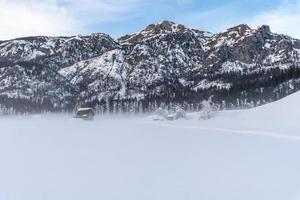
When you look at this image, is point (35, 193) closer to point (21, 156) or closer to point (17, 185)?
point (17, 185)

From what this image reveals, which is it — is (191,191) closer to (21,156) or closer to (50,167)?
(50,167)

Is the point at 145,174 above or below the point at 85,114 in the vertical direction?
below

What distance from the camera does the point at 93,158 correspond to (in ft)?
62.6

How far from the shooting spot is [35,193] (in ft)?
40.5

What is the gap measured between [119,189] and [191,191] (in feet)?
6.87

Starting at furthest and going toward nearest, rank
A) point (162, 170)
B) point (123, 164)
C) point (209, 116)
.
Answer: point (209, 116) → point (123, 164) → point (162, 170)

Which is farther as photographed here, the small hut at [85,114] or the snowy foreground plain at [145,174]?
the small hut at [85,114]

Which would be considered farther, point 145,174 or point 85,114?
point 85,114

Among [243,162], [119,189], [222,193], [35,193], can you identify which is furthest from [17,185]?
[243,162]

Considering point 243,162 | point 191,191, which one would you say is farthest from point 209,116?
point 191,191

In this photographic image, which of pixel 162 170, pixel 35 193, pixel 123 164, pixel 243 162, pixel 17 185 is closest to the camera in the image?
pixel 35 193

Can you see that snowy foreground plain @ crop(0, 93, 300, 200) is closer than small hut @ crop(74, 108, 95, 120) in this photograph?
Yes

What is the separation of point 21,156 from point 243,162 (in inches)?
377

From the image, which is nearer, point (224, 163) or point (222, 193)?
point (222, 193)
